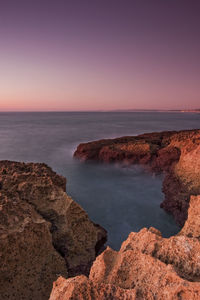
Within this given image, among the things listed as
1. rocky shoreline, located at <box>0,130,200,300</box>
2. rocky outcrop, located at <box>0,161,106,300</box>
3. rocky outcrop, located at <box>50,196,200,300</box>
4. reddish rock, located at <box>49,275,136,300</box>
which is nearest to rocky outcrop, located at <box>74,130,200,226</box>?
rocky shoreline, located at <box>0,130,200,300</box>

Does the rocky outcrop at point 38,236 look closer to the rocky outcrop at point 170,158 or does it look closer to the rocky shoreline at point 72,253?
the rocky shoreline at point 72,253

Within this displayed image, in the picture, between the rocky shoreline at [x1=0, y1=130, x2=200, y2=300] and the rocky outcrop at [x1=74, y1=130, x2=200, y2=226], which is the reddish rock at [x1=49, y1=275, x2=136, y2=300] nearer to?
the rocky shoreline at [x1=0, y1=130, x2=200, y2=300]

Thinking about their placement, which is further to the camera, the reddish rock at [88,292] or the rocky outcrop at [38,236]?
the rocky outcrop at [38,236]

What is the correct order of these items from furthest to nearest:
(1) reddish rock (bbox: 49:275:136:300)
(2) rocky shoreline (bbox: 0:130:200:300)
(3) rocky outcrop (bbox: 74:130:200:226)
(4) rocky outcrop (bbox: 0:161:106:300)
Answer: (3) rocky outcrop (bbox: 74:130:200:226) < (4) rocky outcrop (bbox: 0:161:106:300) < (2) rocky shoreline (bbox: 0:130:200:300) < (1) reddish rock (bbox: 49:275:136:300)

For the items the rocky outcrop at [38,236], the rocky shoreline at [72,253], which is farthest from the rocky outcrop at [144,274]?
the rocky outcrop at [38,236]

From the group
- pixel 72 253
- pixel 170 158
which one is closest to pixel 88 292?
pixel 72 253

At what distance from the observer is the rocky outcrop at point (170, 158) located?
21.0 feet

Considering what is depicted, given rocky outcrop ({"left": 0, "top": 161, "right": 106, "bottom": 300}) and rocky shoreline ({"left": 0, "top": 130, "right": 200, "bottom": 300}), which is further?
rocky outcrop ({"left": 0, "top": 161, "right": 106, "bottom": 300})

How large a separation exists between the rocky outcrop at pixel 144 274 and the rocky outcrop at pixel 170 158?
3.77m

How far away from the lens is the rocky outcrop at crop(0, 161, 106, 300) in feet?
10.3

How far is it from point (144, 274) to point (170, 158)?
8878 millimetres

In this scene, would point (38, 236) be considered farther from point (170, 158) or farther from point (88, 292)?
point (170, 158)

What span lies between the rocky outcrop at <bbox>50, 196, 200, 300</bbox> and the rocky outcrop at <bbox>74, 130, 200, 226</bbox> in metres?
3.77

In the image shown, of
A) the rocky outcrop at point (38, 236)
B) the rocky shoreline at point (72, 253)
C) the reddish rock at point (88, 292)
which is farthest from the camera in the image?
the rocky outcrop at point (38, 236)
